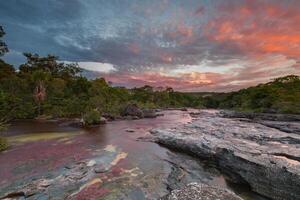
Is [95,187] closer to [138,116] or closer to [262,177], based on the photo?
[262,177]

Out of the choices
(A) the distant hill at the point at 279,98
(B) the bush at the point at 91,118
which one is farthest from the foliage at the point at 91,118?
(A) the distant hill at the point at 279,98

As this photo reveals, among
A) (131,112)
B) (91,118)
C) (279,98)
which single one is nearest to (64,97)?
(131,112)

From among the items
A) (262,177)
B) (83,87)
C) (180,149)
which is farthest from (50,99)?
(262,177)

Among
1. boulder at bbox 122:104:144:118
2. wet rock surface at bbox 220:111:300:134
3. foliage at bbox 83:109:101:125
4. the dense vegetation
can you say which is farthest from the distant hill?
foliage at bbox 83:109:101:125

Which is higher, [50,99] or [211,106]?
[50,99]

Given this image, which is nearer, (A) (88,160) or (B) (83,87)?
(A) (88,160)

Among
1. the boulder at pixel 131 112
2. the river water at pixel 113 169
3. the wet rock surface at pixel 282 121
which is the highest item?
the boulder at pixel 131 112

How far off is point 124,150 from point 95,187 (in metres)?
6.64

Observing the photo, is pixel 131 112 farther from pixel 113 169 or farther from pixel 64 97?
pixel 113 169

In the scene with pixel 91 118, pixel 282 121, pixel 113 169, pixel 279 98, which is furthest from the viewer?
pixel 279 98

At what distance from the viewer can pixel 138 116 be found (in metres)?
44.2

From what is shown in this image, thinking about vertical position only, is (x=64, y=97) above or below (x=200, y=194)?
above

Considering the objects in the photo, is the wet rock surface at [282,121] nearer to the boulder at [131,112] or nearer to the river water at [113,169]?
the river water at [113,169]

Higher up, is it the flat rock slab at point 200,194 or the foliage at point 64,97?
the foliage at point 64,97
